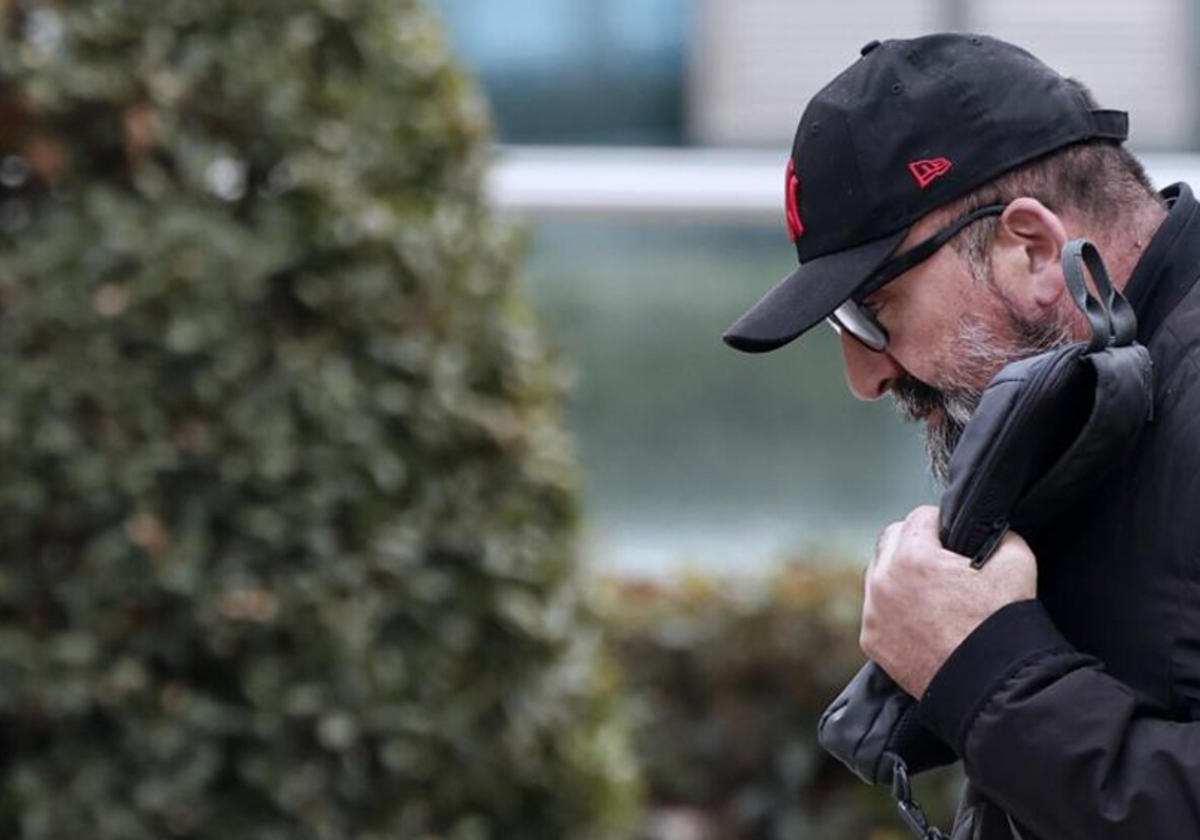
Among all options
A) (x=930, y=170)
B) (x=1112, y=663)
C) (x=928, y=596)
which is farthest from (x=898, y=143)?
(x=1112, y=663)

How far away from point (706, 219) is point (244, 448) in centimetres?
305

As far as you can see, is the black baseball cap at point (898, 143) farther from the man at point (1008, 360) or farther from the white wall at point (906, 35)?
the white wall at point (906, 35)

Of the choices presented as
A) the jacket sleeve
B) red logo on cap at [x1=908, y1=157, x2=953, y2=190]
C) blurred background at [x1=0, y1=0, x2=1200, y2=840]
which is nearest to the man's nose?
red logo on cap at [x1=908, y1=157, x2=953, y2=190]

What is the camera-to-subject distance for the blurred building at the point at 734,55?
7.66 m

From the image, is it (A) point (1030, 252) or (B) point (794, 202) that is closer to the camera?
(A) point (1030, 252)

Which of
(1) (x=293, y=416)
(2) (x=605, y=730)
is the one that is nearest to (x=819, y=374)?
(2) (x=605, y=730)

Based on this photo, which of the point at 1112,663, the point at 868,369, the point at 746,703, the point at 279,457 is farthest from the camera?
the point at 746,703

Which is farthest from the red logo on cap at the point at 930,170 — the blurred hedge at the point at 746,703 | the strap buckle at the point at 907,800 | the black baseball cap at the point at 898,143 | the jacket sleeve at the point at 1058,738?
the blurred hedge at the point at 746,703

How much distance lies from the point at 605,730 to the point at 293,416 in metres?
1.12

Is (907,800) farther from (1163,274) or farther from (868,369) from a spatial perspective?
(1163,274)

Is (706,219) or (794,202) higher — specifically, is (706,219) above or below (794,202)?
below

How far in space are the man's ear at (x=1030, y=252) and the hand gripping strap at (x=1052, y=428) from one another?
92 millimetres

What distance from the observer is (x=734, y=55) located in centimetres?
777

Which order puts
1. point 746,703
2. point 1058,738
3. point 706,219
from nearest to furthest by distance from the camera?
point 1058,738
point 746,703
point 706,219
